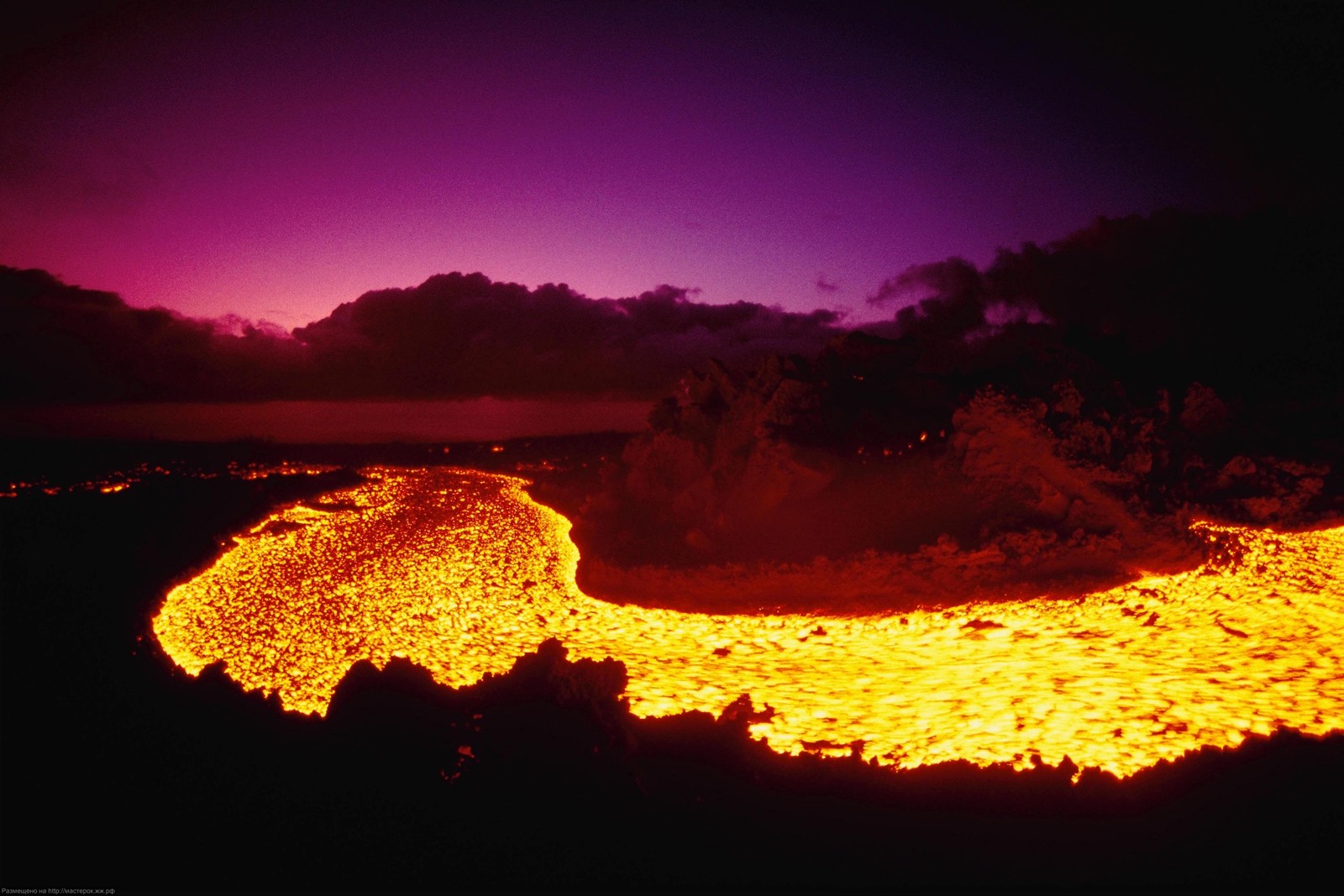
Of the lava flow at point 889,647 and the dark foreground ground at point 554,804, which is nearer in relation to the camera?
the dark foreground ground at point 554,804

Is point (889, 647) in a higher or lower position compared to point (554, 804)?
higher

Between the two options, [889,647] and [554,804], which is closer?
[554,804]

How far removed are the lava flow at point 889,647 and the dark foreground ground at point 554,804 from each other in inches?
16.2

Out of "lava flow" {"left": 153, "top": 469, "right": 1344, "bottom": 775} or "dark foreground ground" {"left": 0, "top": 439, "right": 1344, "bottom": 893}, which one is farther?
"lava flow" {"left": 153, "top": 469, "right": 1344, "bottom": 775}

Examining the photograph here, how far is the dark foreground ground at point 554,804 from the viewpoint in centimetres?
372

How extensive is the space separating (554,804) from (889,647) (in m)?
3.94

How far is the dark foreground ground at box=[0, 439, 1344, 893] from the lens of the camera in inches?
146

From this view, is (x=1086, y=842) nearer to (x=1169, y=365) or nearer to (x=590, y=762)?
(x=590, y=762)

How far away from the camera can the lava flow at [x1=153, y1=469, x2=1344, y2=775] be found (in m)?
4.98

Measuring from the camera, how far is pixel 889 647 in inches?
273

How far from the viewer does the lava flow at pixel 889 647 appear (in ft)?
16.3

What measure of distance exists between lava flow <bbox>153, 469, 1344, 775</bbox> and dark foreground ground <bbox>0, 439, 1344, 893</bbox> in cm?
41

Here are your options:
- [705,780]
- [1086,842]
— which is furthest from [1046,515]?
[705,780]

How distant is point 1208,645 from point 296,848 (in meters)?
7.51
